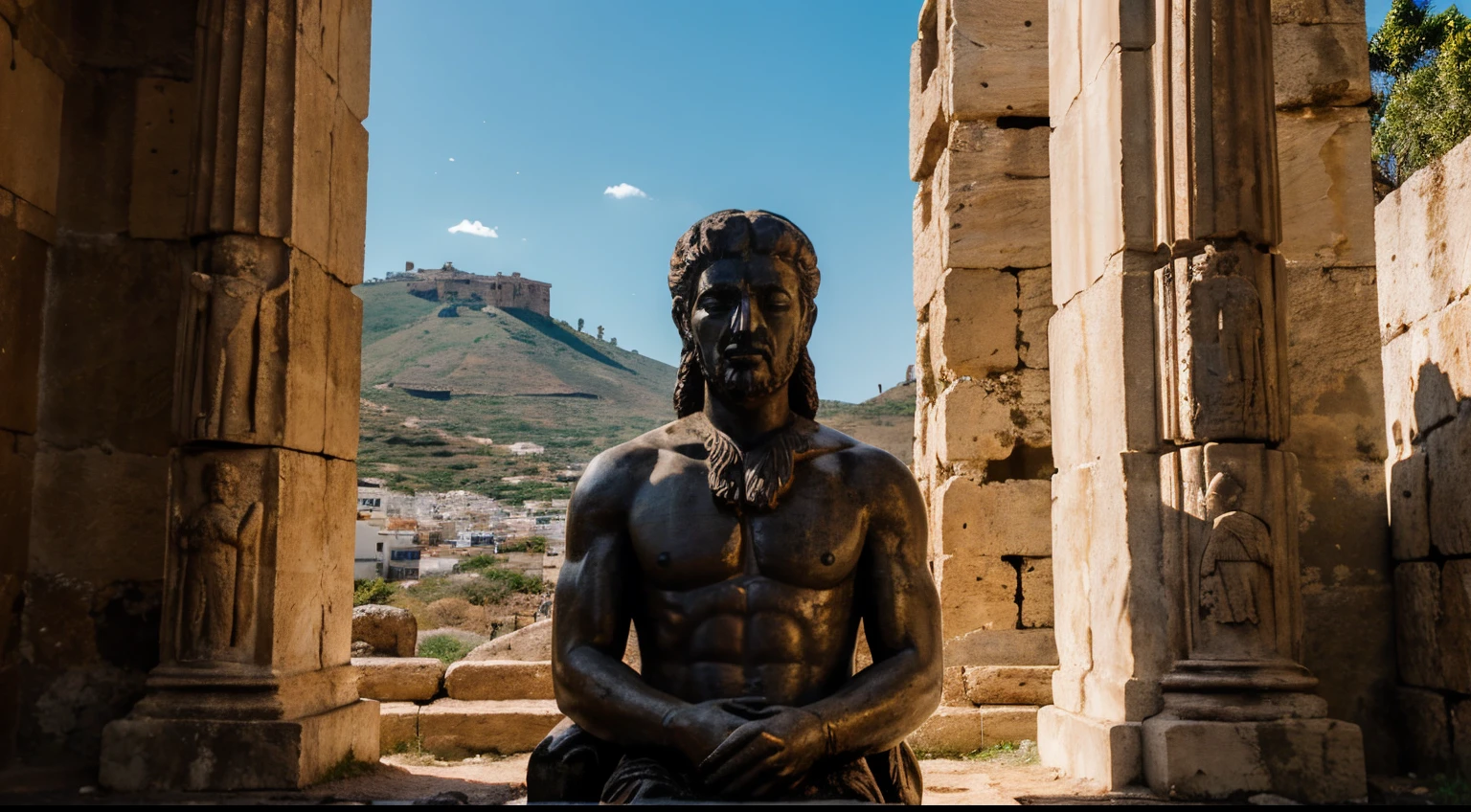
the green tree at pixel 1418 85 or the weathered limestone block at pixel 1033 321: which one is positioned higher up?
the green tree at pixel 1418 85

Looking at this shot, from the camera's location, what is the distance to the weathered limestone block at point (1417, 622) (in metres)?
5.19

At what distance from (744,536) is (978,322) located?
562cm

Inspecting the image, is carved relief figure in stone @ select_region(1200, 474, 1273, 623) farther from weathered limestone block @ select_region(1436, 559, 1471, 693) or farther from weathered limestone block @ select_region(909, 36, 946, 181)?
weathered limestone block @ select_region(909, 36, 946, 181)

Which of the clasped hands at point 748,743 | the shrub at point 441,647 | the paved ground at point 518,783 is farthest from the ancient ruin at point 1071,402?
the shrub at point 441,647

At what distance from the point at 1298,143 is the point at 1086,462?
7.30 feet

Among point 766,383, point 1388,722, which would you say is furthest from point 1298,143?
point 766,383

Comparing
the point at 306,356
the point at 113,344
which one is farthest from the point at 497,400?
the point at 306,356

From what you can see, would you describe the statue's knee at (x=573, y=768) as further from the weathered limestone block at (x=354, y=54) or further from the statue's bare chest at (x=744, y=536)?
the weathered limestone block at (x=354, y=54)

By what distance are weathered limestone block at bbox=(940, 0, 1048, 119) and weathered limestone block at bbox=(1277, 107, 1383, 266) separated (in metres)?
2.83

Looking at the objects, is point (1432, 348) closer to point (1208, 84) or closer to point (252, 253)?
point (1208, 84)

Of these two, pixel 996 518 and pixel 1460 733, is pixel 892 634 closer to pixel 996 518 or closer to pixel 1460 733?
pixel 1460 733

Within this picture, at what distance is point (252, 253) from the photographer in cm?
523

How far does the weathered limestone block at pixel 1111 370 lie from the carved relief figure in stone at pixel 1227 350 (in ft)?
0.75

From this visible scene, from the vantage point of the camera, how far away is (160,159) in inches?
233
